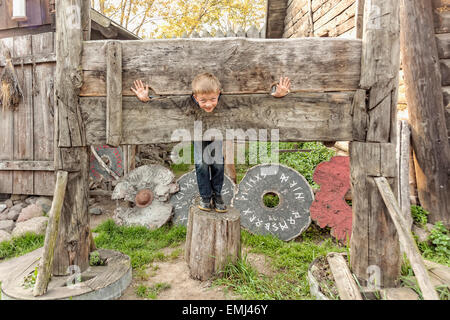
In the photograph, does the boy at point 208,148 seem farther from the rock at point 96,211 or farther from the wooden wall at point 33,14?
the wooden wall at point 33,14

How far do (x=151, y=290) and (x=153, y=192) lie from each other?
7.66 ft

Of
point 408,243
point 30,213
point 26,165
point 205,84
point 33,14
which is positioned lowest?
point 30,213

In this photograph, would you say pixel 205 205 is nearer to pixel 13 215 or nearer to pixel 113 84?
pixel 113 84

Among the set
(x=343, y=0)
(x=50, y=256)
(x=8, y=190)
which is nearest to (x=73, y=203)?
(x=50, y=256)

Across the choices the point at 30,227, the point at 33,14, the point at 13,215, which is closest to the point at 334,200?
the point at 30,227

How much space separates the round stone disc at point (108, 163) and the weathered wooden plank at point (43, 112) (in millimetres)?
892

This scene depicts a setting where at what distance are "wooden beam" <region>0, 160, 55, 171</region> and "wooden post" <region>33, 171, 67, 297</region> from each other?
3.14 metres

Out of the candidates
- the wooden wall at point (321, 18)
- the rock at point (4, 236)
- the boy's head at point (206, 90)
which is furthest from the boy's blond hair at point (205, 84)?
the rock at point (4, 236)

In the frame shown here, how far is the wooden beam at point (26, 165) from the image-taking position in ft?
17.3

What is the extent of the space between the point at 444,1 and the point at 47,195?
6.75 metres

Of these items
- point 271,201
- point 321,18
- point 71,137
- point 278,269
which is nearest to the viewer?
point 71,137

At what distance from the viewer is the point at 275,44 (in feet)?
8.55

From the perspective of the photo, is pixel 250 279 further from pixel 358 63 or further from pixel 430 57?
pixel 430 57

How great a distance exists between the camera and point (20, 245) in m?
4.09
